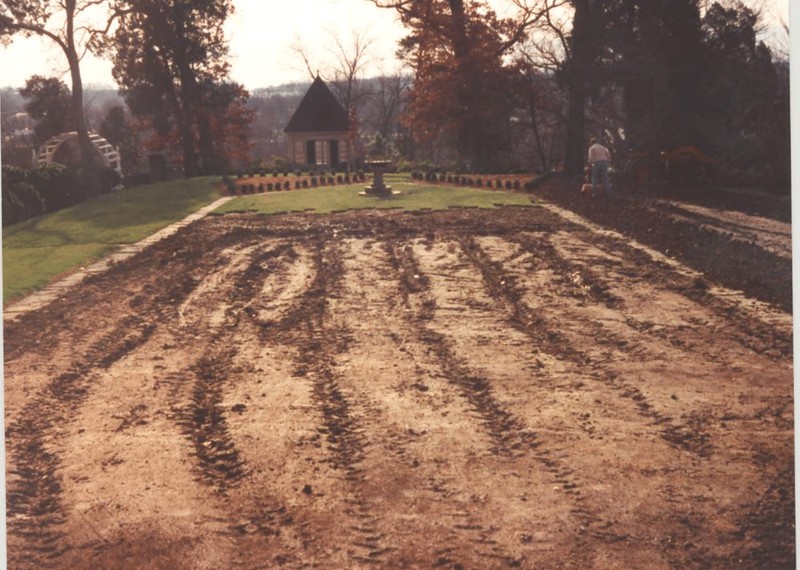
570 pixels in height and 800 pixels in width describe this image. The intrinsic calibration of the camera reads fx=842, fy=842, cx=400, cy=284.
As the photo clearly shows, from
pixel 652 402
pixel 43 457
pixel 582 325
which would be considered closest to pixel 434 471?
pixel 652 402

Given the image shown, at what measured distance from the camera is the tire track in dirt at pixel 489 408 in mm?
3181

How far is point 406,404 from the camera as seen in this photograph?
159 inches

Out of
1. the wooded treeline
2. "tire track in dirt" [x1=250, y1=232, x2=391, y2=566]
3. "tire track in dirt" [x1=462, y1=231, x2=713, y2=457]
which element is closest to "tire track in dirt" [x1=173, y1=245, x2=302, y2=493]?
"tire track in dirt" [x1=250, y1=232, x2=391, y2=566]

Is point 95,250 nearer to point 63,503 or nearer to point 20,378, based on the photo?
point 20,378

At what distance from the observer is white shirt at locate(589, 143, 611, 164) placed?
19.5 ft

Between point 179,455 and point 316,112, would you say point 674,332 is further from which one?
point 179,455

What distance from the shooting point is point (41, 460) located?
352 cm

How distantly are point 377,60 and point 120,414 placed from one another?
2.35 m

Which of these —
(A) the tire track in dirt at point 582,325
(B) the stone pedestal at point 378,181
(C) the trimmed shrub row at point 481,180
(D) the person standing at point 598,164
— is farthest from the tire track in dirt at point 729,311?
(B) the stone pedestal at point 378,181

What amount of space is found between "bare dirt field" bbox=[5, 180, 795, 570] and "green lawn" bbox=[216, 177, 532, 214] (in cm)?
15

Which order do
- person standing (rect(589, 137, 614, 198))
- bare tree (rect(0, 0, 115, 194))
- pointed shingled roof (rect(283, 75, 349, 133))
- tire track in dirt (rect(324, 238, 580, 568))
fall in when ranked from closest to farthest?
tire track in dirt (rect(324, 238, 580, 568)) < bare tree (rect(0, 0, 115, 194)) < pointed shingled roof (rect(283, 75, 349, 133)) < person standing (rect(589, 137, 614, 198))

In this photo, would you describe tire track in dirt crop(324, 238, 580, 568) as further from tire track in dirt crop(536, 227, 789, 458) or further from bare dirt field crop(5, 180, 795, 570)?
tire track in dirt crop(536, 227, 789, 458)

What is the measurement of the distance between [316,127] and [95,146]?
3.99 feet

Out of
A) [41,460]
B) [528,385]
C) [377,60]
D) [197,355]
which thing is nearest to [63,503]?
[41,460]
